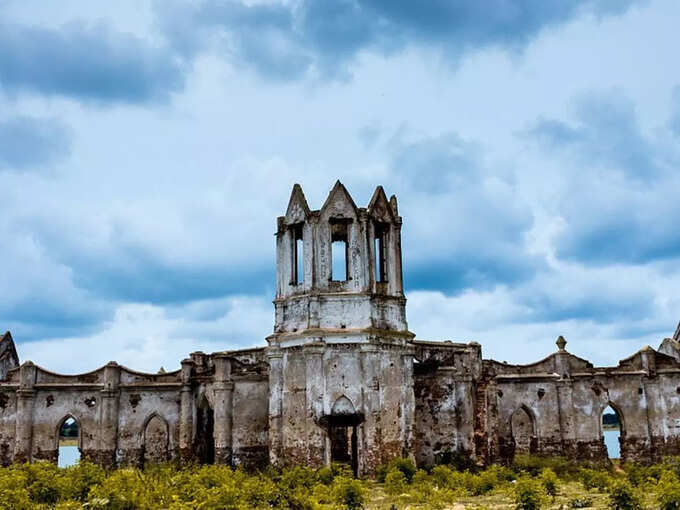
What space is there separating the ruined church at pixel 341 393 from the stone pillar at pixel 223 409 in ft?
0.14

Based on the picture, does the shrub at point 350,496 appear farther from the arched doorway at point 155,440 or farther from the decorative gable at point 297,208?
the arched doorway at point 155,440

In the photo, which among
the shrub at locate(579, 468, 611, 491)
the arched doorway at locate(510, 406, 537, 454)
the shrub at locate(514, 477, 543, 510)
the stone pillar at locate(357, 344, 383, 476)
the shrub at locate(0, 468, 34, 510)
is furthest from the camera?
the arched doorway at locate(510, 406, 537, 454)

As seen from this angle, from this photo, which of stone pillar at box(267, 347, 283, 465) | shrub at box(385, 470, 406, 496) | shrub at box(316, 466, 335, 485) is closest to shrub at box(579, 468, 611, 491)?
shrub at box(385, 470, 406, 496)

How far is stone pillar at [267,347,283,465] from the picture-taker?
1984 centimetres

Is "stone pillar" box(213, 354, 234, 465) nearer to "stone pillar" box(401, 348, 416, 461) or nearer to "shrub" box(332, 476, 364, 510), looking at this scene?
"stone pillar" box(401, 348, 416, 461)

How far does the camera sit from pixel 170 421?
24688 mm

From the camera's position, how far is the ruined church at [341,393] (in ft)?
64.4

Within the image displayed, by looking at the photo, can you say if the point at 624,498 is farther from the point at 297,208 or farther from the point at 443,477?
the point at 297,208

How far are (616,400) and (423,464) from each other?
321 inches

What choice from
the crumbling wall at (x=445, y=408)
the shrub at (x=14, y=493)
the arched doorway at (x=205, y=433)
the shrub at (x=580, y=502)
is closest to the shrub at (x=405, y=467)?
the crumbling wall at (x=445, y=408)

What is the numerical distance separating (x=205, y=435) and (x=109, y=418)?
3308mm

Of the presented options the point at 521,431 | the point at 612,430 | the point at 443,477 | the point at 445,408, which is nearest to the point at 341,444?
the point at 445,408

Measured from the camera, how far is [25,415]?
80.0 feet

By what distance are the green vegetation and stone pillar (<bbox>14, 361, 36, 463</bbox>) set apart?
712 cm
